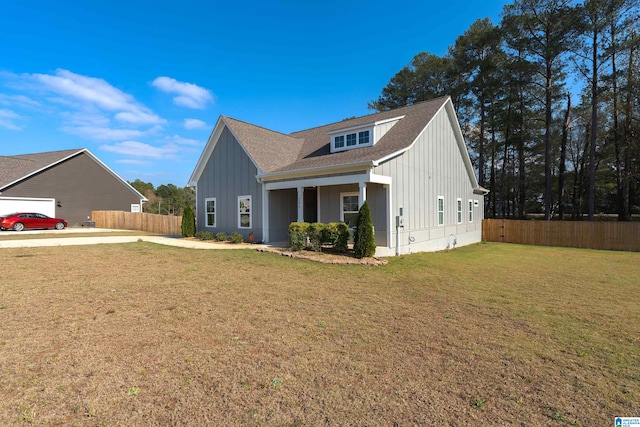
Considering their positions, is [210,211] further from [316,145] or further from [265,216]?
[316,145]

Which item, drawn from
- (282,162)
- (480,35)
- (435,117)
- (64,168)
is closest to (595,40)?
Result: (480,35)

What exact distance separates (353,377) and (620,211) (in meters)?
28.6

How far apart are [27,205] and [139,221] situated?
9130 millimetres

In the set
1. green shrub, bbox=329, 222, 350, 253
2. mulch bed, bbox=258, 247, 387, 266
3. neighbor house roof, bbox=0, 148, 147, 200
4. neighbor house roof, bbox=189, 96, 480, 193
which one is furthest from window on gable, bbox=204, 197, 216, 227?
neighbor house roof, bbox=0, 148, 147, 200

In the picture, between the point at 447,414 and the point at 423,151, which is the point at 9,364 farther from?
the point at 423,151

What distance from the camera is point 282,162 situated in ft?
49.9

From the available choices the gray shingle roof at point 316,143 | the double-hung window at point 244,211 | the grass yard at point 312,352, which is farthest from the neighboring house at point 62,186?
the grass yard at point 312,352

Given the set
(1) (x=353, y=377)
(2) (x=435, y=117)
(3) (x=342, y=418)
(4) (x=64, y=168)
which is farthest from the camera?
(4) (x=64, y=168)

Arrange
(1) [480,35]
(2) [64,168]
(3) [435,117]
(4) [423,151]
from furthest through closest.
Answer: (2) [64,168]
(1) [480,35]
(3) [435,117]
(4) [423,151]

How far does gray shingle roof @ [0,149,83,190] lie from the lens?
79.8ft

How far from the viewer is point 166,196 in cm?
6881

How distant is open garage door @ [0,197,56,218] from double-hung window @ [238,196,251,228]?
2123cm

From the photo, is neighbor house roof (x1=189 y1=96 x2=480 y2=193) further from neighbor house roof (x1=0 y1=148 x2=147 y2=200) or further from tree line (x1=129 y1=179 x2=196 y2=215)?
tree line (x1=129 y1=179 x2=196 y2=215)

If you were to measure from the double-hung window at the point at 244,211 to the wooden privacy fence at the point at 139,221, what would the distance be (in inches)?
285
